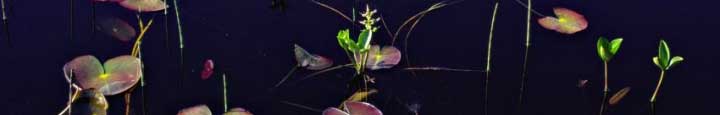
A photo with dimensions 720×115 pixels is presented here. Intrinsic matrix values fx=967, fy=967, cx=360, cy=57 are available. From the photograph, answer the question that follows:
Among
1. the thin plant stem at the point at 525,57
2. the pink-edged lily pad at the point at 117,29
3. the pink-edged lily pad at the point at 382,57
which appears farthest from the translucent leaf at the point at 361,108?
the pink-edged lily pad at the point at 117,29

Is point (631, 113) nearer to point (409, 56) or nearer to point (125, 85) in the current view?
point (409, 56)

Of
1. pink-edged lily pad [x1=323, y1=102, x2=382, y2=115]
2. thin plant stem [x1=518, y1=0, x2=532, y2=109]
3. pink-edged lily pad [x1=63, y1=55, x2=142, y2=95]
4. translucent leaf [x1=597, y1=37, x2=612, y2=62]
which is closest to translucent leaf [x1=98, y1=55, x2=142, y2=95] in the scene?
pink-edged lily pad [x1=63, y1=55, x2=142, y2=95]

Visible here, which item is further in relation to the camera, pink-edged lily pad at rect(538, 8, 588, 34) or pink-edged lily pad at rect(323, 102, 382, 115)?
pink-edged lily pad at rect(538, 8, 588, 34)

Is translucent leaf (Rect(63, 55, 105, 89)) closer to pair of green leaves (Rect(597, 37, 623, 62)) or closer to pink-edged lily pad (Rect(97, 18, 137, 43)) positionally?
pink-edged lily pad (Rect(97, 18, 137, 43))

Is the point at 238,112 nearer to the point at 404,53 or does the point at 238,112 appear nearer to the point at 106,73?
the point at 106,73

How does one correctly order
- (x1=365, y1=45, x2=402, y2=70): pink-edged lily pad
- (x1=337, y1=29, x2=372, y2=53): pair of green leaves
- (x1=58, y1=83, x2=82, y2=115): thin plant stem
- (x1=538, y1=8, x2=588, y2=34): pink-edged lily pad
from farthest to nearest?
(x1=538, y1=8, x2=588, y2=34): pink-edged lily pad → (x1=365, y1=45, x2=402, y2=70): pink-edged lily pad → (x1=337, y1=29, x2=372, y2=53): pair of green leaves → (x1=58, y1=83, x2=82, y2=115): thin plant stem

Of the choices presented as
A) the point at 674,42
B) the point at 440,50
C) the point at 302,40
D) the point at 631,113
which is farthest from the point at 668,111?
the point at 302,40
